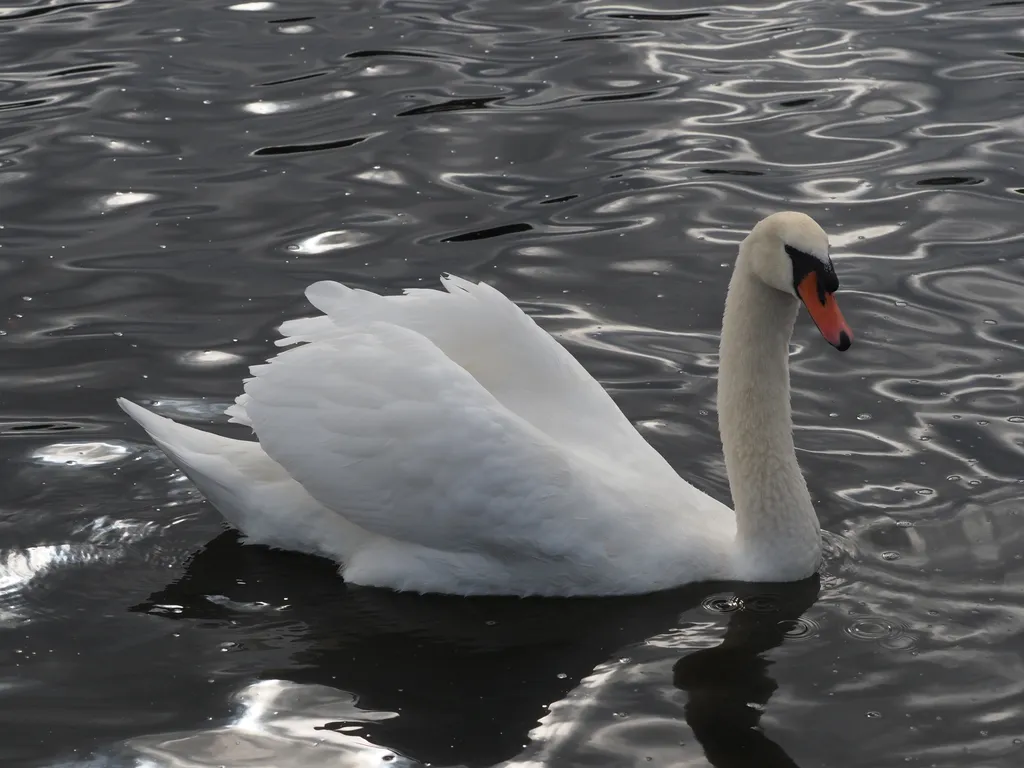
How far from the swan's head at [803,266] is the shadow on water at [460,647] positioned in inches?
49.2

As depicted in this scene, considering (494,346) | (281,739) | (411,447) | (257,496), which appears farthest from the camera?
(494,346)

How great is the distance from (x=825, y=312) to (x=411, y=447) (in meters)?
1.82

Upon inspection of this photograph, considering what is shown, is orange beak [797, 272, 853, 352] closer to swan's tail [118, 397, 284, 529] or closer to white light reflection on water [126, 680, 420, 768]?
white light reflection on water [126, 680, 420, 768]

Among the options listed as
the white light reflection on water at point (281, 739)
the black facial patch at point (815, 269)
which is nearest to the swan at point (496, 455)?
the black facial patch at point (815, 269)

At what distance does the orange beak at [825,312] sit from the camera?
6926 millimetres

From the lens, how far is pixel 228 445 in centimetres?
775

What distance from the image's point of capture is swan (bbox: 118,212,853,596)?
23.2ft

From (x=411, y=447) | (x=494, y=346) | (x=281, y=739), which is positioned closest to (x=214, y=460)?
(x=411, y=447)

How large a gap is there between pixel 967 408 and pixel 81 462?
15.1ft

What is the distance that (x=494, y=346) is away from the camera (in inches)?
307

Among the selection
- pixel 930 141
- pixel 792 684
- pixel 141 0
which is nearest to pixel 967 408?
pixel 792 684

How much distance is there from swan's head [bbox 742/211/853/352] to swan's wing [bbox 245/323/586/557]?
Result: 119cm

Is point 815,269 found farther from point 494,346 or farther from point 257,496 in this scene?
point 257,496

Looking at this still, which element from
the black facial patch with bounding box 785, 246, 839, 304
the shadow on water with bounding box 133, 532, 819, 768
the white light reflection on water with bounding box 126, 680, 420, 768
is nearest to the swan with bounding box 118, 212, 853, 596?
the black facial patch with bounding box 785, 246, 839, 304
